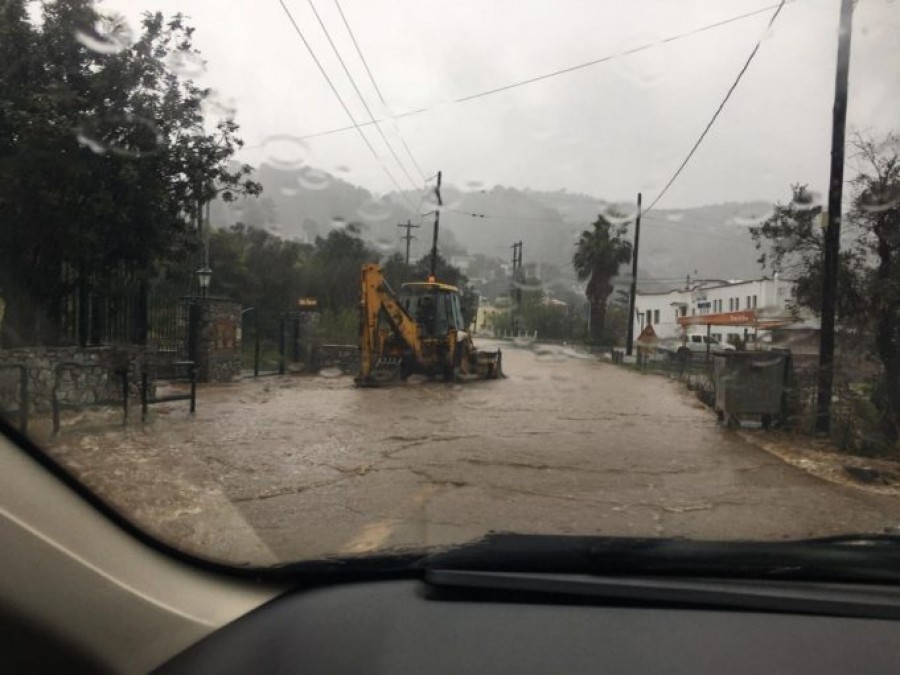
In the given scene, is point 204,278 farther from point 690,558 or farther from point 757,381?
point 757,381

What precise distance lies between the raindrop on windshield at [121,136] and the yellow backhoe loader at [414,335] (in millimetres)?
10929

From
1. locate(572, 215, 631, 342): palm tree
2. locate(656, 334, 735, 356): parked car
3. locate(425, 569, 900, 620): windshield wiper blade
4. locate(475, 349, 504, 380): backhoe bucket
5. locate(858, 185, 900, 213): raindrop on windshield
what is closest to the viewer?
locate(425, 569, 900, 620): windshield wiper blade

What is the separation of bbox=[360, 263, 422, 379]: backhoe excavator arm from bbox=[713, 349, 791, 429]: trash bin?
819 cm

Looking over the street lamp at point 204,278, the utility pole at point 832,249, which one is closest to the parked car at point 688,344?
the utility pole at point 832,249

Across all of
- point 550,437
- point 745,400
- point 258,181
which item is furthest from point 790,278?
point 258,181

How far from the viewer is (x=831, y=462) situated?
9.06m

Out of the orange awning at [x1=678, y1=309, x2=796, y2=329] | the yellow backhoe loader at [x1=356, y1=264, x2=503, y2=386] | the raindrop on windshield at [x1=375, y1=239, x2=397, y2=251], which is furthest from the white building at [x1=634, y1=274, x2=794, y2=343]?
the raindrop on windshield at [x1=375, y1=239, x2=397, y2=251]

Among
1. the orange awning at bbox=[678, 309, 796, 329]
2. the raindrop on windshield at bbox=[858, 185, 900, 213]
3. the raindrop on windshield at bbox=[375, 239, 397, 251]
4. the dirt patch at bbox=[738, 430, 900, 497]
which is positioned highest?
the raindrop on windshield at bbox=[858, 185, 900, 213]

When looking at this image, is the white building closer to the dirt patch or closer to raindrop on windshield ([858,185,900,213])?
raindrop on windshield ([858,185,900,213])

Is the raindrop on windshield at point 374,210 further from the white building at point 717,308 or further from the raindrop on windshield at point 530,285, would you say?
the raindrop on windshield at point 530,285

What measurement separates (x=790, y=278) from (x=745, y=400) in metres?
2.51

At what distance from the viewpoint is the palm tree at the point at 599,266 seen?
20062 mm

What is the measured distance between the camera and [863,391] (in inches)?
426

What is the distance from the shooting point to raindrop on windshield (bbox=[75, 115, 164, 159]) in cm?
550
